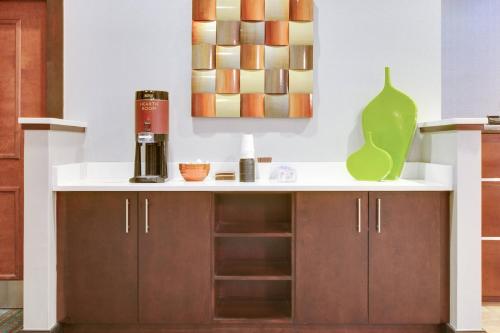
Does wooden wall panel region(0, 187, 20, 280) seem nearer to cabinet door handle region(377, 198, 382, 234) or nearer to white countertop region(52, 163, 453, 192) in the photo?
white countertop region(52, 163, 453, 192)

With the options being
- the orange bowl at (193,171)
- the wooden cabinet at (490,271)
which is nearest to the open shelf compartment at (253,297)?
the orange bowl at (193,171)

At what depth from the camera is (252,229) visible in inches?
108

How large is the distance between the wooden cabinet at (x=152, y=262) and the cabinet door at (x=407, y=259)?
91 cm

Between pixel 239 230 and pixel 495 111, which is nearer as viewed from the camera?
pixel 239 230

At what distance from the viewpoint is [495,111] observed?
3941mm

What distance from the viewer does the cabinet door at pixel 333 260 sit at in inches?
104

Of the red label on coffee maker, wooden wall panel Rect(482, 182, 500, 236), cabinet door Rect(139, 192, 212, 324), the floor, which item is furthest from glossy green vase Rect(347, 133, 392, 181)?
the red label on coffee maker

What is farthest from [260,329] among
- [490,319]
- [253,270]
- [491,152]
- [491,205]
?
[491,152]

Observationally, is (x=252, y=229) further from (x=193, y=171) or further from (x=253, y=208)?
(x=193, y=171)

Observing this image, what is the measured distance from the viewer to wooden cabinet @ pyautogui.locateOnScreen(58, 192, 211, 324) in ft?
8.67

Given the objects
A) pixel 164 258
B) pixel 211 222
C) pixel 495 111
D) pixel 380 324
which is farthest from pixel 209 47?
pixel 495 111

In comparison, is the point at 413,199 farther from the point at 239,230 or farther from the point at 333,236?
the point at 239,230

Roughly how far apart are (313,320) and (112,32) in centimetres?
215

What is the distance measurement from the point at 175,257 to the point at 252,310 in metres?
0.57
